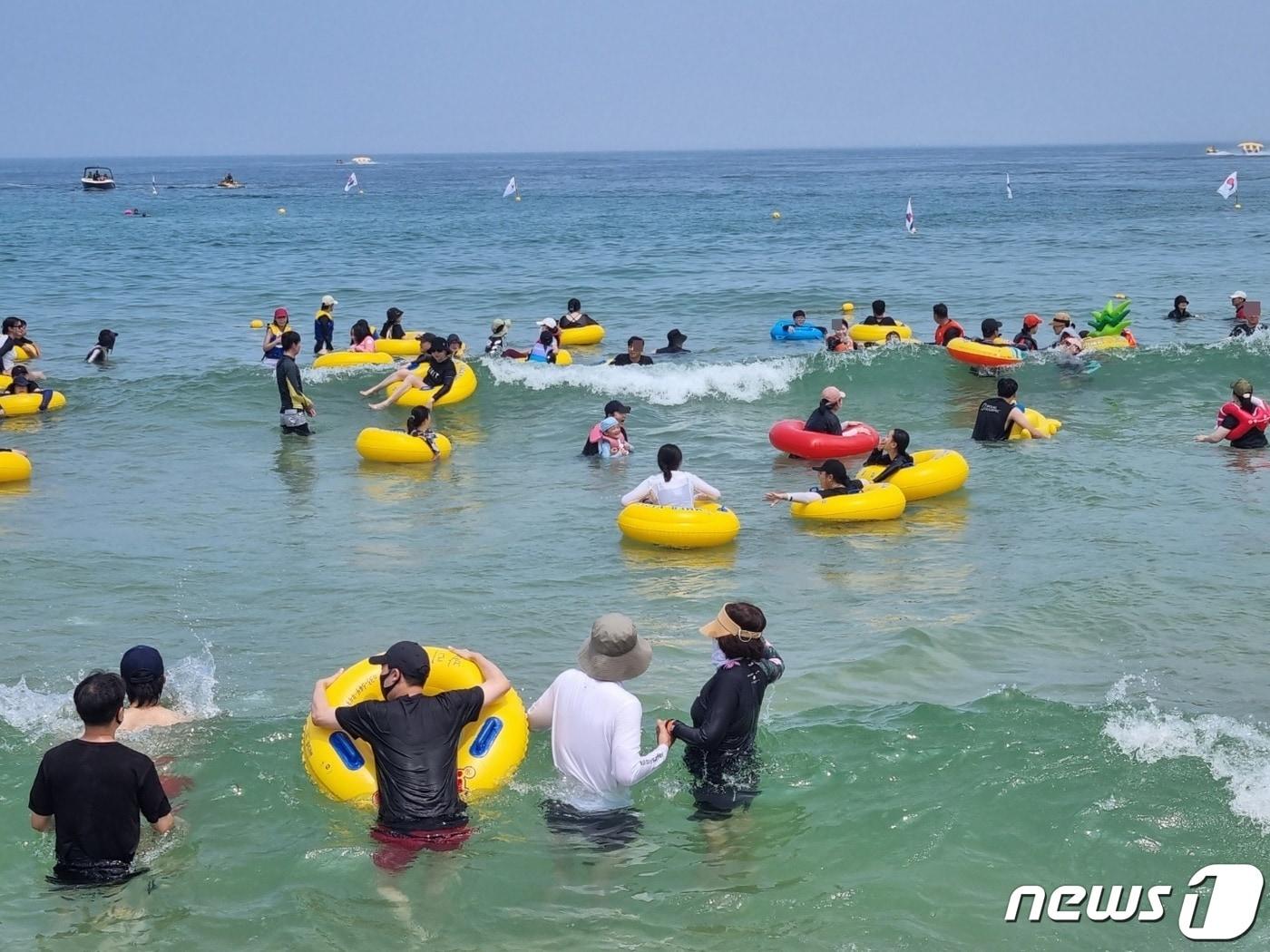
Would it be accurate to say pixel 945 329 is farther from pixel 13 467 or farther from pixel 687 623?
pixel 13 467

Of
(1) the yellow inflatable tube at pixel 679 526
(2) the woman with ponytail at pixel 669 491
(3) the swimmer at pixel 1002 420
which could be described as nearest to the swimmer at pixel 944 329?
(3) the swimmer at pixel 1002 420

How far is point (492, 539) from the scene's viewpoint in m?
12.4

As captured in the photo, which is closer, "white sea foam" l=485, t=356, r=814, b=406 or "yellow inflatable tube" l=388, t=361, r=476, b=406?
"yellow inflatable tube" l=388, t=361, r=476, b=406

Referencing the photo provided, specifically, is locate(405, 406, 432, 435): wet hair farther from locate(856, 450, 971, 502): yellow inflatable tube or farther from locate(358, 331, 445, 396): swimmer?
locate(856, 450, 971, 502): yellow inflatable tube

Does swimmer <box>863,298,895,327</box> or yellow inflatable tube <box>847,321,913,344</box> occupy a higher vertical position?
swimmer <box>863,298,895,327</box>

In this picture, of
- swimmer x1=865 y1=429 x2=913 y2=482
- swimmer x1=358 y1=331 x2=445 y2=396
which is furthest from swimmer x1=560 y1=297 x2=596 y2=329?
swimmer x1=865 y1=429 x2=913 y2=482

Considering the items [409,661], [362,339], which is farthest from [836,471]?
[362,339]

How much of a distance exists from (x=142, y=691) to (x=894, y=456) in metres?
8.37

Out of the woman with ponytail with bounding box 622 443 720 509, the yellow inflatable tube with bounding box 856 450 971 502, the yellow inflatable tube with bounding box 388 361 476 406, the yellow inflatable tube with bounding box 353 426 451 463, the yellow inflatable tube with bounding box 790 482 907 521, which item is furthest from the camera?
the yellow inflatable tube with bounding box 388 361 476 406

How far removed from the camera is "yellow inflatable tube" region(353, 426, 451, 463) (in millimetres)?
15155

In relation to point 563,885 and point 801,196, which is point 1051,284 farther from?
point 801,196

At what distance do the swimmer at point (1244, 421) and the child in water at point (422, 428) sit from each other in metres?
9.09

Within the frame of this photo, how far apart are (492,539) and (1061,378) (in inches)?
425

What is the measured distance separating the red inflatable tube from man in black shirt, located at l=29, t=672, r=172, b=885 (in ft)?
35.1
